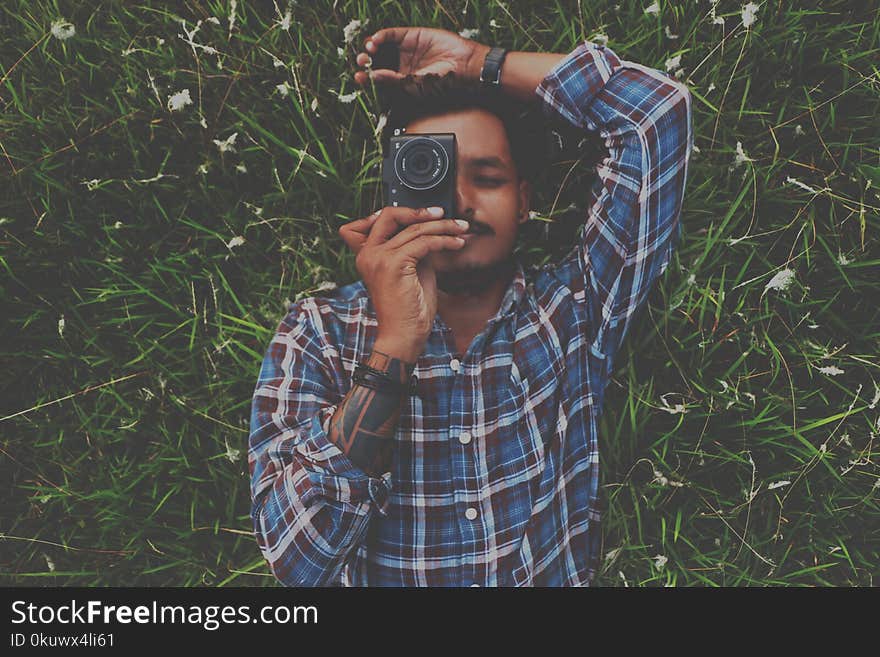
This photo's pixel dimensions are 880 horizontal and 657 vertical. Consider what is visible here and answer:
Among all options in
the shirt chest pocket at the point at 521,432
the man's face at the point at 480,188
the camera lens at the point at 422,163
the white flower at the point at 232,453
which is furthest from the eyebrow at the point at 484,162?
the white flower at the point at 232,453

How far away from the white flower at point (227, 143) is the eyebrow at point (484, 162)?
27.2 inches

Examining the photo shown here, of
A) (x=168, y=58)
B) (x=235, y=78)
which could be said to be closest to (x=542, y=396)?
(x=235, y=78)

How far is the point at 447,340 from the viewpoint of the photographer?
4.67 ft

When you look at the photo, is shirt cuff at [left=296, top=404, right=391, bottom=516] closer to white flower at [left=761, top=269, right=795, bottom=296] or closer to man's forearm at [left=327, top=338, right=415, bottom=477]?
man's forearm at [left=327, top=338, right=415, bottom=477]

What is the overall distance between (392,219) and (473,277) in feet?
0.80

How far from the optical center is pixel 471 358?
1.41 m

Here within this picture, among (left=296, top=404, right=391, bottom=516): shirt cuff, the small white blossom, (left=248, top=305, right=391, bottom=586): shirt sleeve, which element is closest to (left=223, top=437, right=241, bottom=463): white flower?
(left=248, top=305, right=391, bottom=586): shirt sleeve

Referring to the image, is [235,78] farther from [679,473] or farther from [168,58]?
[679,473]

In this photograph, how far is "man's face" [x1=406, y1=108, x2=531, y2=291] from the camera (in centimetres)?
136

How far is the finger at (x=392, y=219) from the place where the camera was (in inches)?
50.9

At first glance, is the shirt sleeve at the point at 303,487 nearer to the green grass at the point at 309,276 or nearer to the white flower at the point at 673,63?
the green grass at the point at 309,276

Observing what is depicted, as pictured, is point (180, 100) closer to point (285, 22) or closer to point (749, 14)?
point (285, 22)

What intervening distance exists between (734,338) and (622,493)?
511 mm

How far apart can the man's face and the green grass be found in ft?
0.84
